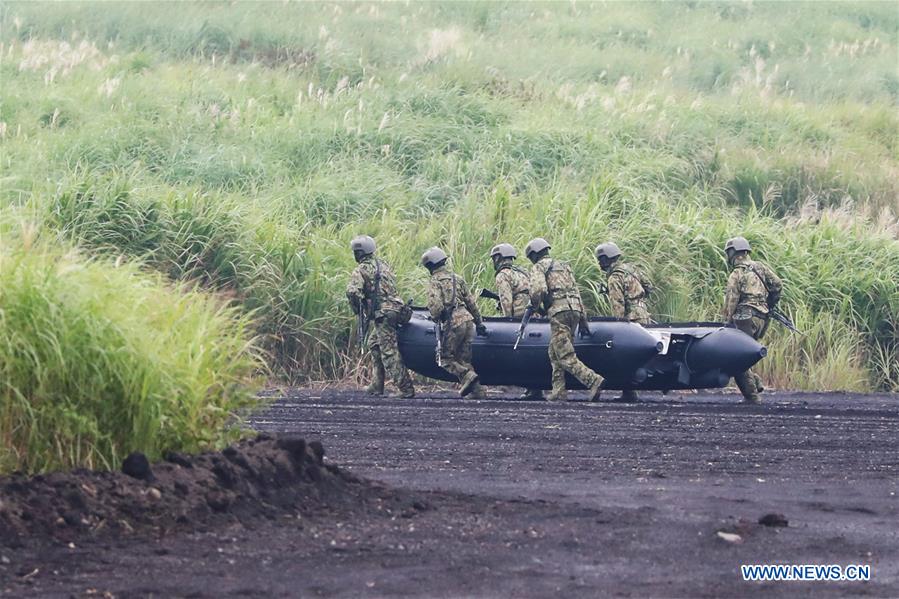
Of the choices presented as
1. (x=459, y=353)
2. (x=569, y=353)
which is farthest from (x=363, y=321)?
(x=569, y=353)

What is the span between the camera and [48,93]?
28.8 m

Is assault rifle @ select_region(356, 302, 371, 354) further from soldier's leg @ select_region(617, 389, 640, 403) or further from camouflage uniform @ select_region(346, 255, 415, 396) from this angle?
soldier's leg @ select_region(617, 389, 640, 403)

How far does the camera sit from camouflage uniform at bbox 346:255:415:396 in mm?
17938

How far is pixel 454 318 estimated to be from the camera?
1758 centimetres

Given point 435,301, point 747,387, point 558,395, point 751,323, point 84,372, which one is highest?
point 84,372

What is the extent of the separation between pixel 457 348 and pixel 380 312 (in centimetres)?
99

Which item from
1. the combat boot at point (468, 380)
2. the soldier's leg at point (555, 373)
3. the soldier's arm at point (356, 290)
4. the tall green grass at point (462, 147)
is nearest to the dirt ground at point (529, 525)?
the tall green grass at point (462, 147)

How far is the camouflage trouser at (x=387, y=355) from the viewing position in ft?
58.7

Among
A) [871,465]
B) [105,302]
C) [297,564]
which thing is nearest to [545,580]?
[297,564]

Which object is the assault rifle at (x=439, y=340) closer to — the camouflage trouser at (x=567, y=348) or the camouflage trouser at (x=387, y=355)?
the camouflage trouser at (x=387, y=355)

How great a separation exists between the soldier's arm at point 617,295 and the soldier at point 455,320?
1.81 meters

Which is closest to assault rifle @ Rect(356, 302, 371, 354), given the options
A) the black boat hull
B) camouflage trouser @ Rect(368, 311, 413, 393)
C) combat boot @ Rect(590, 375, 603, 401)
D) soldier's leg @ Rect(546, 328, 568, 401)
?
camouflage trouser @ Rect(368, 311, 413, 393)

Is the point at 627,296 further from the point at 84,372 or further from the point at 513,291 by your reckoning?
the point at 84,372

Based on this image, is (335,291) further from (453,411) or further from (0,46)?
(0,46)
